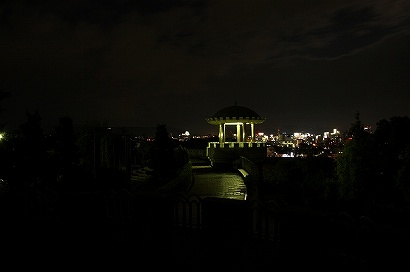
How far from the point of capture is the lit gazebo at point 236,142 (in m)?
31.1

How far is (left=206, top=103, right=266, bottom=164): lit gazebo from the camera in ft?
102

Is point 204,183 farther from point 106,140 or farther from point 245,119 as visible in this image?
point 245,119

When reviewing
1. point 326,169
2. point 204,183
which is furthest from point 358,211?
point 326,169

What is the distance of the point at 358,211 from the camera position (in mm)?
16172

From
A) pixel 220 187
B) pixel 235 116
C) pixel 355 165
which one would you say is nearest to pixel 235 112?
pixel 235 116

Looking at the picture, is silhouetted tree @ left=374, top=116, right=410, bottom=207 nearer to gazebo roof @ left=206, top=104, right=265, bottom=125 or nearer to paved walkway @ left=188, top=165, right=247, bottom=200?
paved walkway @ left=188, top=165, right=247, bottom=200

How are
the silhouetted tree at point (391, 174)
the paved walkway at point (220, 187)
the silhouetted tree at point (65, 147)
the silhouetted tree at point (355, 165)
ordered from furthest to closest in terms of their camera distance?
the silhouetted tree at point (355, 165)
the silhouetted tree at point (65, 147)
the paved walkway at point (220, 187)
the silhouetted tree at point (391, 174)

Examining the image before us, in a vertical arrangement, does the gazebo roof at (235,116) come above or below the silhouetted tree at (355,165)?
above

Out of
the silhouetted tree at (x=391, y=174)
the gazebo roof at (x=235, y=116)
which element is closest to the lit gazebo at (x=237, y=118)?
the gazebo roof at (x=235, y=116)

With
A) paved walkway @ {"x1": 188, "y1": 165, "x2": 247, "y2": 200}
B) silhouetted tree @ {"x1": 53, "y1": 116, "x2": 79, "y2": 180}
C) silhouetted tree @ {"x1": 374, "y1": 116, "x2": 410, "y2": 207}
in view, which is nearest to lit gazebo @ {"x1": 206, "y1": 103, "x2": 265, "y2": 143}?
paved walkway @ {"x1": 188, "y1": 165, "x2": 247, "y2": 200}

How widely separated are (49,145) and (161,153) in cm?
745

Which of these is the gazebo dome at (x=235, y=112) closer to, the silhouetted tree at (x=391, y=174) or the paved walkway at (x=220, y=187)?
the paved walkway at (x=220, y=187)

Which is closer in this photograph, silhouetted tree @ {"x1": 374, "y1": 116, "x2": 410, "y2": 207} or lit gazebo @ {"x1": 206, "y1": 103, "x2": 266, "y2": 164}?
silhouetted tree @ {"x1": 374, "y1": 116, "x2": 410, "y2": 207}

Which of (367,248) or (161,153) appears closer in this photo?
(367,248)
